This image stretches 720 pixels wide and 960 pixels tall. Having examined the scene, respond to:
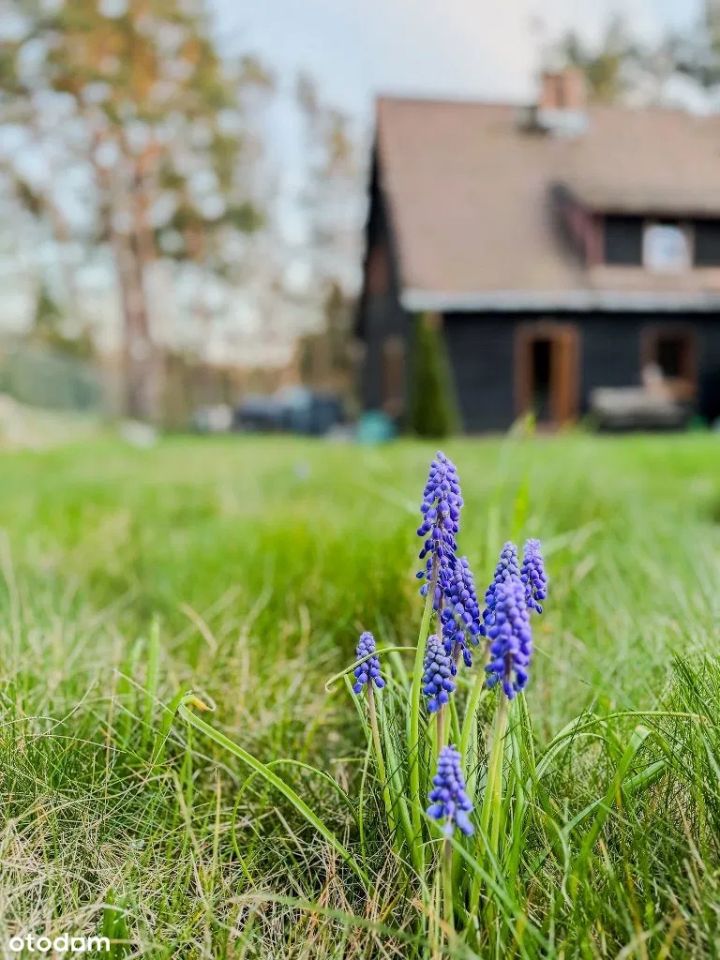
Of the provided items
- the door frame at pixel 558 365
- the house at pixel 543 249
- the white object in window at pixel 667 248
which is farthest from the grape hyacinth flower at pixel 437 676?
the white object in window at pixel 667 248

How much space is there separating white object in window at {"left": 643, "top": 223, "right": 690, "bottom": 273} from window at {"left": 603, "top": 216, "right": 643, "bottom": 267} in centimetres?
26

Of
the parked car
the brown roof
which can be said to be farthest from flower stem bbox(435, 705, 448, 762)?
the parked car

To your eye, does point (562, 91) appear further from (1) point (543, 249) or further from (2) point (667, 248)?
(1) point (543, 249)

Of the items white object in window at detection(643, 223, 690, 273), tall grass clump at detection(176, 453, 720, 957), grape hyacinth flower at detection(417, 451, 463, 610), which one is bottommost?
white object in window at detection(643, 223, 690, 273)

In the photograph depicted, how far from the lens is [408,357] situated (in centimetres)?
1628

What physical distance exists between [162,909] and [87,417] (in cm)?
2449

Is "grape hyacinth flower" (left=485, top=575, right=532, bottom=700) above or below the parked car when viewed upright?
above

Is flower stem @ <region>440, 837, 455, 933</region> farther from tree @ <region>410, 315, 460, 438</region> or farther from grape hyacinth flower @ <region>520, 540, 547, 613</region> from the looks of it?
tree @ <region>410, 315, 460, 438</region>

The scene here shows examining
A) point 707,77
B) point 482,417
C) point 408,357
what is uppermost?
point 707,77

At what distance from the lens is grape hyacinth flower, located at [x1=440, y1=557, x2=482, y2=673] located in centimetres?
125

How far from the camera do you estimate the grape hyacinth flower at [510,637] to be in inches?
42.0

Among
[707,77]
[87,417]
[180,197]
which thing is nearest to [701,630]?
[180,197]

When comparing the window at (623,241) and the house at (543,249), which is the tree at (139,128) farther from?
the window at (623,241)

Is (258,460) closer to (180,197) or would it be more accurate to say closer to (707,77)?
(180,197)
